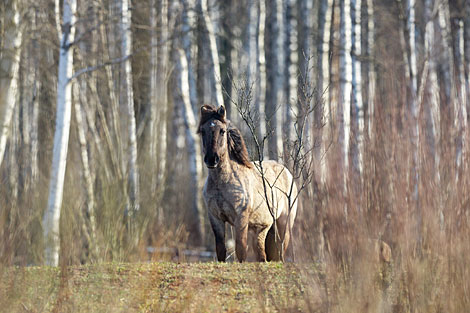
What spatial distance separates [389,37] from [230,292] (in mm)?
19624

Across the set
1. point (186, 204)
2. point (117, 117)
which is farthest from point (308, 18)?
point (117, 117)

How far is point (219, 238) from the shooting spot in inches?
304

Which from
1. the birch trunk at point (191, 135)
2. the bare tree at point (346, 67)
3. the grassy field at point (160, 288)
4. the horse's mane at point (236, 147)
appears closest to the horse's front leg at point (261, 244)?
the horse's mane at point (236, 147)

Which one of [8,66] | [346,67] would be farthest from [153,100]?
[8,66]

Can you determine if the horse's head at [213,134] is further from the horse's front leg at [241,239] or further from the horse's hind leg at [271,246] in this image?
the horse's hind leg at [271,246]

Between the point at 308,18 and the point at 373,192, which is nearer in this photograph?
the point at 373,192

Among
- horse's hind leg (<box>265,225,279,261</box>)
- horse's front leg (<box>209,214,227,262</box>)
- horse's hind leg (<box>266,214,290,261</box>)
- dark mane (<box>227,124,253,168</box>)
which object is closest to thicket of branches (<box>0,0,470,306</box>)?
dark mane (<box>227,124,253,168</box>)

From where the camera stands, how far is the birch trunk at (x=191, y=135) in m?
14.9

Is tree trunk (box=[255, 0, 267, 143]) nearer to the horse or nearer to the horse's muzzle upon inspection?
the horse

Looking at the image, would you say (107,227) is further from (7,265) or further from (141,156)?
(7,265)

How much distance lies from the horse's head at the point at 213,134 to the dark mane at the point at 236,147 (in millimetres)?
378

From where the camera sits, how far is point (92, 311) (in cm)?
467

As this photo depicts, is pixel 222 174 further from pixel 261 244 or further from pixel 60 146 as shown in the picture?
pixel 60 146

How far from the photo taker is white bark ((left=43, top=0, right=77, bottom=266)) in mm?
9797
